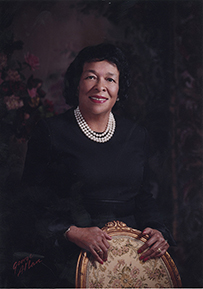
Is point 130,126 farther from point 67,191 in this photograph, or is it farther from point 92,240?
point 92,240

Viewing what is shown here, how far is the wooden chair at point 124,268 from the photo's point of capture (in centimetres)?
126

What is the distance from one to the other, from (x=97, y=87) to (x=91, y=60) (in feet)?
0.54

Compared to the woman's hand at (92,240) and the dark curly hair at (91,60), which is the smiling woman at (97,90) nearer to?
the dark curly hair at (91,60)

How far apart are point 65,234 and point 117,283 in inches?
14.2

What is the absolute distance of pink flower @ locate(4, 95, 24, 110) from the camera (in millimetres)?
1493

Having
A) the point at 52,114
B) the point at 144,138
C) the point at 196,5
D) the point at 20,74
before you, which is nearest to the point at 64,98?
the point at 52,114

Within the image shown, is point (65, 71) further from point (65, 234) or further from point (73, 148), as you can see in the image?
point (65, 234)

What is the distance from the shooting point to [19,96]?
4.91 ft

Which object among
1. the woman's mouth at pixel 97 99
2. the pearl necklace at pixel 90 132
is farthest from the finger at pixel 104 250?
the woman's mouth at pixel 97 99

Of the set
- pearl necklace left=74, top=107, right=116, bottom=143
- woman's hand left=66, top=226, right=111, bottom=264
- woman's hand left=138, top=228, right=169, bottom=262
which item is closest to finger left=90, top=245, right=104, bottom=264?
woman's hand left=66, top=226, right=111, bottom=264

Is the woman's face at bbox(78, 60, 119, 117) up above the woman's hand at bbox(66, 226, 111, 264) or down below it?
above

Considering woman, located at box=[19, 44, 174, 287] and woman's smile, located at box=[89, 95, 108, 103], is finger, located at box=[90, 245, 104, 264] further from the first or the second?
woman's smile, located at box=[89, 95, 108, 103]

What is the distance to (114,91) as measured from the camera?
1488 mm
